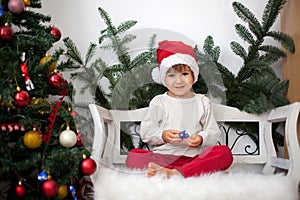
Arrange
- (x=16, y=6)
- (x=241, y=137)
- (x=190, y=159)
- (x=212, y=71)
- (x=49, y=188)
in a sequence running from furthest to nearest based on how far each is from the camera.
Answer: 1. (x=241, y=137)
2. (x=212, y=71)
3. (x=190, y=159)
4. (x=16, y=6)
5. (x=49, y=188)

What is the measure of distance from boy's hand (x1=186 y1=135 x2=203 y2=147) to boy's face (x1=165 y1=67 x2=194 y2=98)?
177 mm

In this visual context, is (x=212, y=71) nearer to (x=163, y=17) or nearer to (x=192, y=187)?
(x=163, y=17)

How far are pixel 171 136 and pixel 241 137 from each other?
1.30 feet

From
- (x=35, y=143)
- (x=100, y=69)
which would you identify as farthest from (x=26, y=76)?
(x=100, y=69)

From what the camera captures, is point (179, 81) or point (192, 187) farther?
point (179, 81)

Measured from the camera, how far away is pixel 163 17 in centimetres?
179

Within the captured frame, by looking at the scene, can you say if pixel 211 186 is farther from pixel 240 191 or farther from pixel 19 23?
pixel 19 23

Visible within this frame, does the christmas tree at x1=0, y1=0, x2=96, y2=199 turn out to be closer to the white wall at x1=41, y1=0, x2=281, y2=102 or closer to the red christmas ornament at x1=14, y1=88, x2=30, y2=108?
the red christmas ornament at x1=14, y1=88, x2=30, y2=108

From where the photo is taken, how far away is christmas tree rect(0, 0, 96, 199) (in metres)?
1.09

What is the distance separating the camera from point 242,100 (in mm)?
1630

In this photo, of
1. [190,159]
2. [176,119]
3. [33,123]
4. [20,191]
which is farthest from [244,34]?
[20,191]

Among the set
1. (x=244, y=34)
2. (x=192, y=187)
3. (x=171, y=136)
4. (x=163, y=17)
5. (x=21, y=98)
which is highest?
(x=163, y=17)

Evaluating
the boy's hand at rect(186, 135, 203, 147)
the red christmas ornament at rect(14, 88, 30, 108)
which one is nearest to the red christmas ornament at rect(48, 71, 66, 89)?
the red christmas ornament at rect(14, 88, 30, 108)

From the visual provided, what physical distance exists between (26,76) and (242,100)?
88 cm
